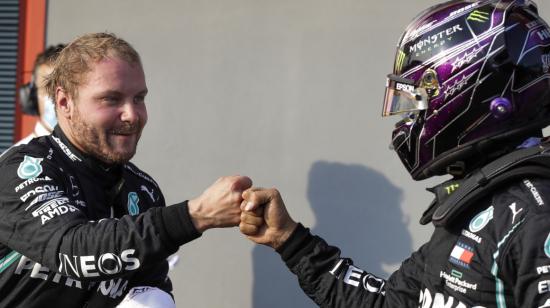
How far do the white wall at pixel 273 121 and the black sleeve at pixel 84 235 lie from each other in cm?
208

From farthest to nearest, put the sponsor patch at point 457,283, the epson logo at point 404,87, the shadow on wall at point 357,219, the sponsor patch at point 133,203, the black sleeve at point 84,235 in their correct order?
1. the shadow on wall at point 357,219
2. the sponsor patch at point 133,203
3. the black sleeve at point 84,235
4. the epson logo at point 404,87
5. the sponsor patch at point 457,283

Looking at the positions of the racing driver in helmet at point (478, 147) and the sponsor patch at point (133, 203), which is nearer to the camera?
the racing driver in helmet at point (478, 147)

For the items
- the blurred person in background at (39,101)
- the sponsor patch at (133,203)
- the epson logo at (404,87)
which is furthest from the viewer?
the blurred person in background at (39,101)

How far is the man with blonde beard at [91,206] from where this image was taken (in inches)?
97.3

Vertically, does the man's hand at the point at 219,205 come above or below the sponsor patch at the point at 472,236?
below

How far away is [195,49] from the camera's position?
480 cm

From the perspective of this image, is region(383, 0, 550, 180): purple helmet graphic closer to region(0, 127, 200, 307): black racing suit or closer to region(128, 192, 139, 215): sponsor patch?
region(0, 127, 200, 307): black racing suit

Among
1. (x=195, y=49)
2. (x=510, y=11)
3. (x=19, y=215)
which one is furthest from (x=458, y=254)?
(x=195, y=49)

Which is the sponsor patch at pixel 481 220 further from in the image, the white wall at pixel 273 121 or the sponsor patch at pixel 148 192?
the white wall at pixel 273 121

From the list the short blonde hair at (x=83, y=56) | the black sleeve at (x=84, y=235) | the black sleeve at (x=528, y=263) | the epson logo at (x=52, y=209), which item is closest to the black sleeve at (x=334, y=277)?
the black sleeve at (x=84, y=235)

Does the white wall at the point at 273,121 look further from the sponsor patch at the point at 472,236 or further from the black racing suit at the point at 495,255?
the sponsor patch at the point at 472,236

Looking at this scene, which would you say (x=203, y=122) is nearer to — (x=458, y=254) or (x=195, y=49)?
(x=195, y=49)

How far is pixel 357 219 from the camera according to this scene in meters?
4.48

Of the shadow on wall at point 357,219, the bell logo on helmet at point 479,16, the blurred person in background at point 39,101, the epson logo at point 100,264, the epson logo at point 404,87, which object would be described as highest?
the bell logo on helmet at point 479,16
